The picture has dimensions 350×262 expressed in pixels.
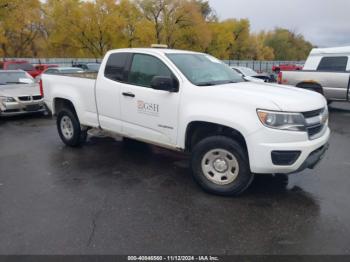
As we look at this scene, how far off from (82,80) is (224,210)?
353 centimetres

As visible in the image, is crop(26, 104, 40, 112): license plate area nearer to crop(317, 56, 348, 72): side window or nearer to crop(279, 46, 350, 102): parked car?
crop(279, 46, 350, 102): parked car

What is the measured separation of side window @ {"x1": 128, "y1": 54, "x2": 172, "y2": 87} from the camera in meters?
4.57

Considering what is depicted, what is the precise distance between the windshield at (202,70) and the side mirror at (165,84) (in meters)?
0.22

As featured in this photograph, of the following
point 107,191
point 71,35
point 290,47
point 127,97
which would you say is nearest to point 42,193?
point 107,191

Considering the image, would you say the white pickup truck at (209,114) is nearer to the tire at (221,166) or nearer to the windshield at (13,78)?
the tire at (221,166)

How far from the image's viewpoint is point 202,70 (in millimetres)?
4668

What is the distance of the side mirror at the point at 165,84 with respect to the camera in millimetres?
4105

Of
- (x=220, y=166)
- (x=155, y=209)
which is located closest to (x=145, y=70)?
(x=220, y=166)

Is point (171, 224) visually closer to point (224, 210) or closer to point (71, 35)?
point (224, 210)

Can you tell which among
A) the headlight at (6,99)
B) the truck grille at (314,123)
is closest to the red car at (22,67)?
the headlight at (6,99)

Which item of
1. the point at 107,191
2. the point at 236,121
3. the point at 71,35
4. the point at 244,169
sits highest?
the point at 71,35

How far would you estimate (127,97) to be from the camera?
4855 millimetres

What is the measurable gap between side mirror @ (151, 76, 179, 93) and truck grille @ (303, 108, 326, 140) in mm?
1671

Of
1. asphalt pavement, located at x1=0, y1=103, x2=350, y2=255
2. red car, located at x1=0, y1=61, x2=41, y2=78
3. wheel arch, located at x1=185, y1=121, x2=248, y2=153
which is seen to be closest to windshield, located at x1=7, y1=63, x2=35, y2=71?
red car, located at x1=0, y1=61, x2=41, y2=78
